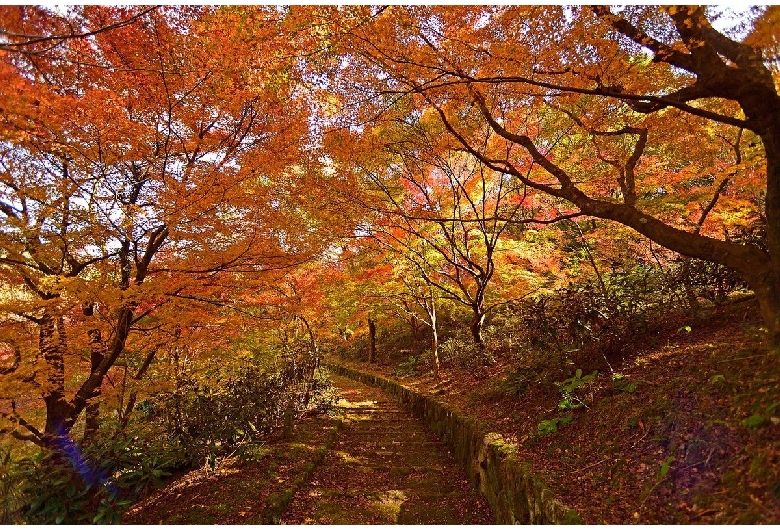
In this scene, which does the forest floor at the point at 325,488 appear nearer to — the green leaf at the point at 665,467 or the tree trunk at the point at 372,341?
the green leaf at the point at 665,467

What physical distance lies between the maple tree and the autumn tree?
7.01 ft

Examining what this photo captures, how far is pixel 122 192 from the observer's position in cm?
569

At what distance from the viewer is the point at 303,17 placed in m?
5.31

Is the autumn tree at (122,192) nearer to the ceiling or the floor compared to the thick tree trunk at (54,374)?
nearer to the ceiling

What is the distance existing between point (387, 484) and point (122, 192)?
20.1 feet

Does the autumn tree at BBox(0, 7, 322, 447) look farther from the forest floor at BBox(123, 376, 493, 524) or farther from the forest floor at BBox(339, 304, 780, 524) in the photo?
the forest floor at BBox(339, 304, 780, 524)

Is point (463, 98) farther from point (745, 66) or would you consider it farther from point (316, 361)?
point (316, 361)

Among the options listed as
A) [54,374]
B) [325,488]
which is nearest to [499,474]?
[325,488]

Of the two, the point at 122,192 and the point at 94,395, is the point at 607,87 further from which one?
the point at 94,395

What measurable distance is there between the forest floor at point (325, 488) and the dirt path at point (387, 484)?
0.05 ft

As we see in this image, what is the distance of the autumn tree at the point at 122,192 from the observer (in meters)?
4.96

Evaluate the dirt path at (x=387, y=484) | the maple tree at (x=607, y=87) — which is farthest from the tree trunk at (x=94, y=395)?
the maple tree at (x=607, y=87)

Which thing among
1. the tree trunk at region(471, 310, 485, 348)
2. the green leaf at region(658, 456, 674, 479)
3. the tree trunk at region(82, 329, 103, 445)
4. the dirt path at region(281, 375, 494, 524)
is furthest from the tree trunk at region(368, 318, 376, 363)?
the green leaf at region(658, 456, 674, 479)

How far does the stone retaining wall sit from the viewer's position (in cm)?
377
